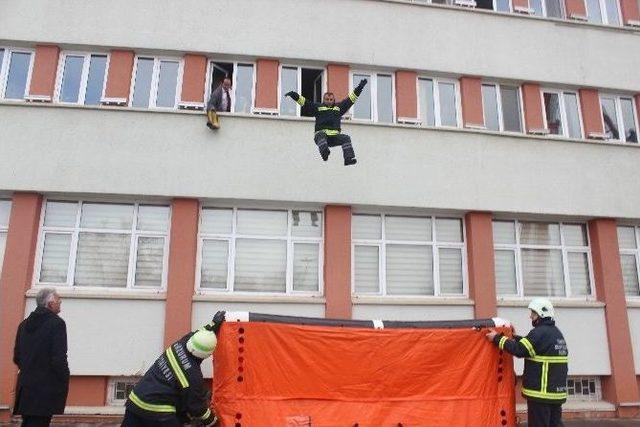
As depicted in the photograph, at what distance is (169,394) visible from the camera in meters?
5.17

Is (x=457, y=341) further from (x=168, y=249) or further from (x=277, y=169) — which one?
(x=168, y=249)

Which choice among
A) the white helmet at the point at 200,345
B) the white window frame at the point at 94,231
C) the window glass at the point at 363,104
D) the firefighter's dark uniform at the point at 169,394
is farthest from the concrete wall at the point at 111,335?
the window glass at the point at 363,104

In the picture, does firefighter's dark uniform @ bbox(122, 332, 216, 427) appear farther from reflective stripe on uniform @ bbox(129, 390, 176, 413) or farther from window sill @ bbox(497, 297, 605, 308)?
window sill @ bbox(497, 297, 605, 308)

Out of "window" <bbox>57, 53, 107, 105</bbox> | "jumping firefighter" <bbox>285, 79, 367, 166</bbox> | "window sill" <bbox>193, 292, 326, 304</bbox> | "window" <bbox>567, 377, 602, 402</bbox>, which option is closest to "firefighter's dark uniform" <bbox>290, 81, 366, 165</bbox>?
"jumping firefighter" <bbox>285, 79, 367, 166</bbox>

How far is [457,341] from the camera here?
6.93 m

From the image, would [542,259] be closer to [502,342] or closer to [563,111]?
[563,111]

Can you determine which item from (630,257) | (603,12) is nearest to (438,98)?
(603,12)

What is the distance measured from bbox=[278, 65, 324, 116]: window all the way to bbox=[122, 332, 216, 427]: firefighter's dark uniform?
6.66 meters

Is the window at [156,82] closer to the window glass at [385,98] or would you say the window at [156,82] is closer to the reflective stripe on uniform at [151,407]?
the window glass at [385,98]

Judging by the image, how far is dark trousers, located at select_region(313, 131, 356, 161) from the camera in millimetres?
8148

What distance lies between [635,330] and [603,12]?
7.43m

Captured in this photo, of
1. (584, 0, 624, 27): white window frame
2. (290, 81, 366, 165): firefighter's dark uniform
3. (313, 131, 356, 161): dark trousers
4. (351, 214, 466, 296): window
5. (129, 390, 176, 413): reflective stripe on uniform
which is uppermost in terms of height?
(584, 0, 624, 27): white window frame

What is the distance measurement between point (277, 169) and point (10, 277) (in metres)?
5.06

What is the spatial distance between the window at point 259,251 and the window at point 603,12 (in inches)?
332
